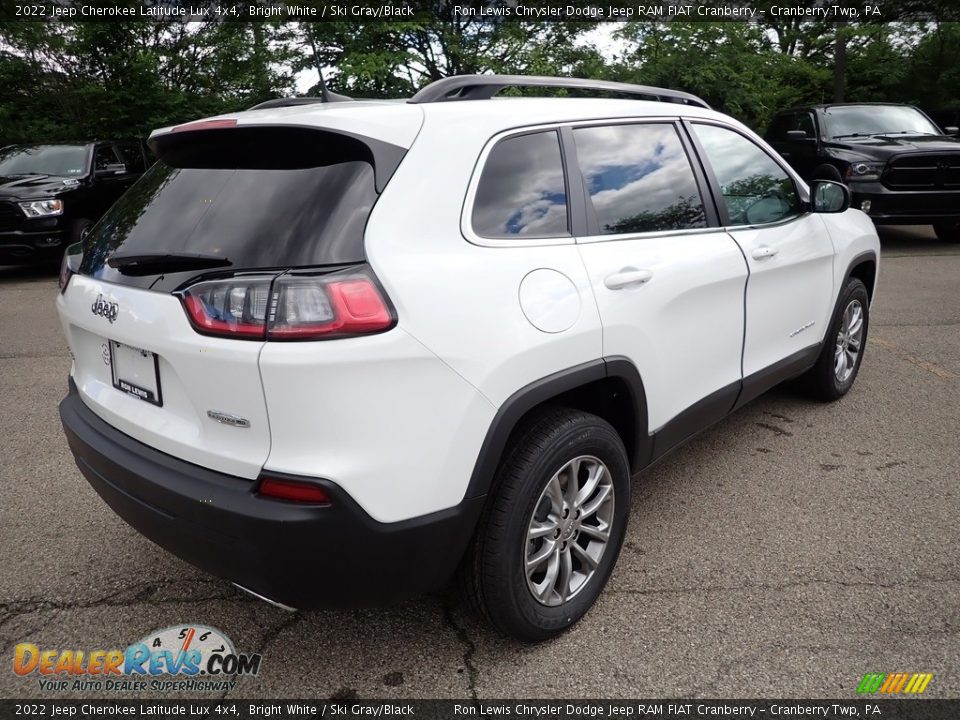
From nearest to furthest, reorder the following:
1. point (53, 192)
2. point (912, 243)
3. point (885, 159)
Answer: point (53, 192) < point (885, 159) < point (912, 243)

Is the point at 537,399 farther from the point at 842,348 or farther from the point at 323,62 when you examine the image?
the point at 323,62

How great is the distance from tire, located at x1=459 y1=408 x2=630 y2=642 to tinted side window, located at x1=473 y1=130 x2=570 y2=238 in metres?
0.59

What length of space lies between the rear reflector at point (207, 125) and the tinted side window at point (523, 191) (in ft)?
2.47

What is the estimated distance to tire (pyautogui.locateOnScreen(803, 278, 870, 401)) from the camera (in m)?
4.18

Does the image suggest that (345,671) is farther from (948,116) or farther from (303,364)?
(948,116)

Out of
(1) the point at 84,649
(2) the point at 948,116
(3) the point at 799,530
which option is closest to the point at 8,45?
(1) the point at 84,649

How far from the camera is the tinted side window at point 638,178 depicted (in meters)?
2.57

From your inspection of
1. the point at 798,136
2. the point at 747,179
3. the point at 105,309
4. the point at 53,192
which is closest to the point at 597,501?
the point at 105,309

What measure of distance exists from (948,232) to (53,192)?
12.1 meters

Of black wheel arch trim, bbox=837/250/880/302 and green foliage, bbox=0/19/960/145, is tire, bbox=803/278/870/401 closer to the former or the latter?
black wheel arch trim, bbox=837/250/880/302

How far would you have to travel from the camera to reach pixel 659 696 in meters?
2.18

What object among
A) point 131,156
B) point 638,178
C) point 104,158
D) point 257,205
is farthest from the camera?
point 131,156

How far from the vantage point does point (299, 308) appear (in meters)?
1.82

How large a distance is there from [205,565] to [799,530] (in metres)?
2.29
